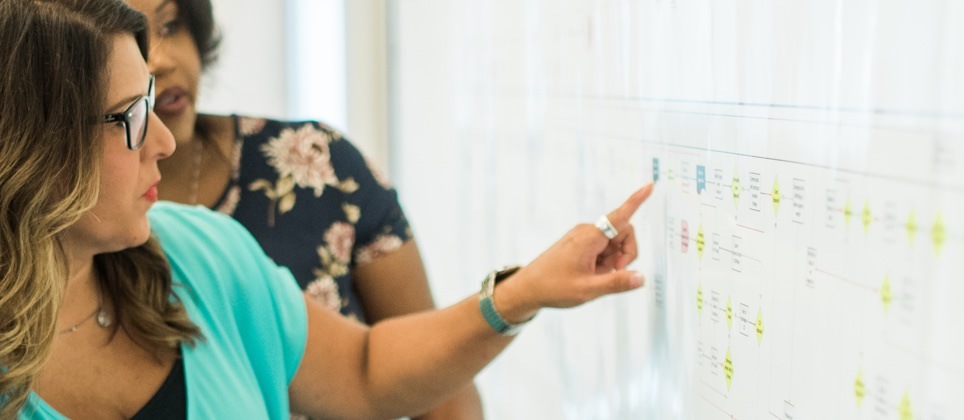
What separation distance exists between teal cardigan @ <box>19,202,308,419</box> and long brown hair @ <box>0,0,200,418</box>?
0.70ft

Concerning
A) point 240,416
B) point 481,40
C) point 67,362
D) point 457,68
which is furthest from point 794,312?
point 457,68

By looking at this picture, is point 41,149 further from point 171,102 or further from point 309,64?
point 309,64

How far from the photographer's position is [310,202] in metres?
1.58

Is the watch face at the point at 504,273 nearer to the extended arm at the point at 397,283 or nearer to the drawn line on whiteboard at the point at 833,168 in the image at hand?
the drawn line on whiteboard at the point at 833,168

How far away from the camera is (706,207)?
1.03m

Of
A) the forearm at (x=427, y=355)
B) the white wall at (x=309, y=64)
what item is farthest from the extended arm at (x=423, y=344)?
the white wall at (x=309, y=64)

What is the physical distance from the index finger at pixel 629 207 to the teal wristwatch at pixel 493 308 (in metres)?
0.16

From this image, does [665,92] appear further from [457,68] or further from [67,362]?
[457,68]

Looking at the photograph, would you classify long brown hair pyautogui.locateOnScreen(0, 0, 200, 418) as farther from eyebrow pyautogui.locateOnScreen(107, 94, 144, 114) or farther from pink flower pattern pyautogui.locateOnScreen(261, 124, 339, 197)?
pink flower pattern pyautogui.locateOnScreen(261, 124, 339, 197)

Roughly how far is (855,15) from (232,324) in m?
0.80

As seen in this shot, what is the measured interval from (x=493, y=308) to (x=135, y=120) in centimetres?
44

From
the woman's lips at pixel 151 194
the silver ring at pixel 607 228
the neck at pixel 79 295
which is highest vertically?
the woman's lips at pixel 151 194

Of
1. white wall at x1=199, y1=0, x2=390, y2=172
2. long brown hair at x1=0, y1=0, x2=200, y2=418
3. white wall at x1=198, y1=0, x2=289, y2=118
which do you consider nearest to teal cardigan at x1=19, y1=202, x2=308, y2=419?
long brown hair at x1=0, y1=0, x2=200, y2=418

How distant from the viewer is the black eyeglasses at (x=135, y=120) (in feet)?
3.24
